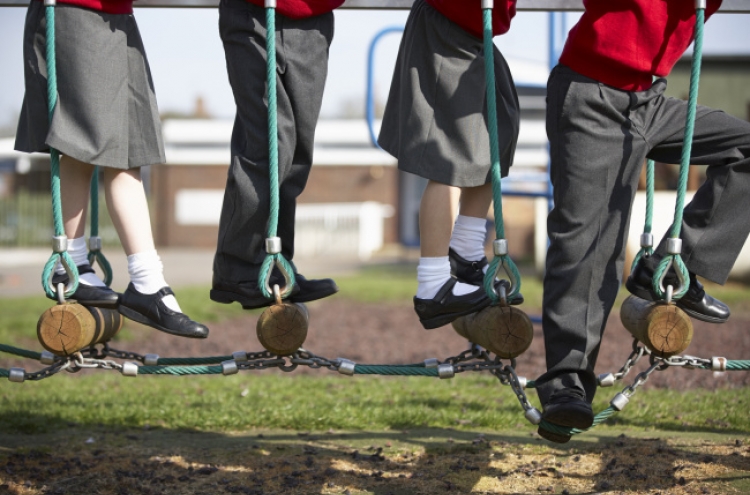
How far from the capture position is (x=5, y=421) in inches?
177

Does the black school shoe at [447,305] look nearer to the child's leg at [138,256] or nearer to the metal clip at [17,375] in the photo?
the child's leg at [138,256]

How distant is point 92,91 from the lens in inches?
123

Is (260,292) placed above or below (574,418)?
above

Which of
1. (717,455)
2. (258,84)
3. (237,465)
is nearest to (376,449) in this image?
(237,465)

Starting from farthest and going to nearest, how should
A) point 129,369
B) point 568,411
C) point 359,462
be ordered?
1. point 359,462
2. point 129,369
3. point 568,411

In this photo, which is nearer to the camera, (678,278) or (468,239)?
(678,278)

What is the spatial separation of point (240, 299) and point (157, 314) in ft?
0.99

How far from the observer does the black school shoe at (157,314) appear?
3176 millimetres

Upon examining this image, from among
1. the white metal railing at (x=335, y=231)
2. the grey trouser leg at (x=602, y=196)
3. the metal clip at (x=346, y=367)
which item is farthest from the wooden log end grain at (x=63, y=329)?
the white metal railing at (x=335, y=231)

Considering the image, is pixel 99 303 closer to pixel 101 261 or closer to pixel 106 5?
pixel 101 261

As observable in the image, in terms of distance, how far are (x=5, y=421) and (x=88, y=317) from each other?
5.60 feet

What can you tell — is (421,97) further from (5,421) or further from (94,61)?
(5,421)

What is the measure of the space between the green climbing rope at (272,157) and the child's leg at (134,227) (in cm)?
45

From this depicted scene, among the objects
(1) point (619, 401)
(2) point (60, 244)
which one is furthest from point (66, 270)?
(1) point (619, 401)
